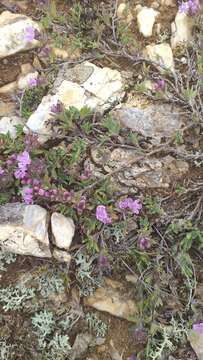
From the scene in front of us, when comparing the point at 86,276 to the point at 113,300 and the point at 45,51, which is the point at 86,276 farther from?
the point at 45,51

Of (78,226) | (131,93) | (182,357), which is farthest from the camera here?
(131,93)

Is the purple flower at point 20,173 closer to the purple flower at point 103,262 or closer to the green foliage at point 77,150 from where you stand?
the green foliage at point 77,150

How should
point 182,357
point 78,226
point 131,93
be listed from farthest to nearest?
point 131,93, point 78,226, point 182,357

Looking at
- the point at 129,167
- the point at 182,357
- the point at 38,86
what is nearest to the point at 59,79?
the point at 38,86

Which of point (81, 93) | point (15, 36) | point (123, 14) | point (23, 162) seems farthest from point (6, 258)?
point (123, 14)

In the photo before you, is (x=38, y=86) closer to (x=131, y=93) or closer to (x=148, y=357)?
(x=131, y=93)

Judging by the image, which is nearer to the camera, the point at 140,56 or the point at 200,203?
the point at 200,203

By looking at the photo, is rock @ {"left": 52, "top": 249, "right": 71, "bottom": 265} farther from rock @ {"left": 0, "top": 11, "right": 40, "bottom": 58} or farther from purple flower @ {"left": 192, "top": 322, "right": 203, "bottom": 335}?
rock @ {"left": 0, "top": 11, "right": 40, "bottom": 58}
